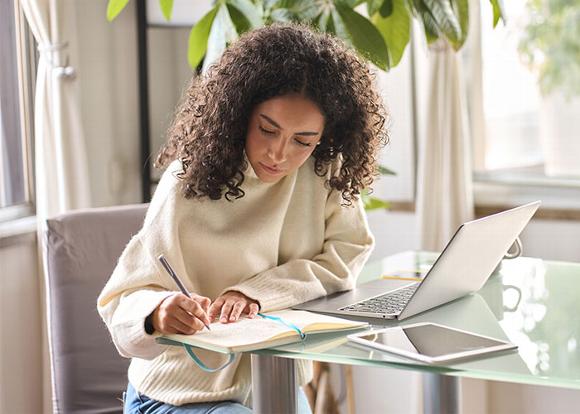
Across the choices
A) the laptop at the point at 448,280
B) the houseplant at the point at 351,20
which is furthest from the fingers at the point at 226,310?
the houseplant at the point at 351,20

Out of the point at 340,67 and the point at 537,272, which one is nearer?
the point at 340,67

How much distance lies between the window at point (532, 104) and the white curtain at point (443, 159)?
14cm

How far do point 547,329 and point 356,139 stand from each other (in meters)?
0.48

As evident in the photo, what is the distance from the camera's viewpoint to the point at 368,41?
2191mm

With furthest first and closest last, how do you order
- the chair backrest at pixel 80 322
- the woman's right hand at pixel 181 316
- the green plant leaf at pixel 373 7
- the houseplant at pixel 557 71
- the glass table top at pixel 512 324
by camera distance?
1. the houseplant at pixel 557 71
2. the green plant leaf at pixel 373 7
3. the chair backrest at pixel 80 322
4. the woman's right hand at pixel 181 316
5. the glass table top at pixel 512 324

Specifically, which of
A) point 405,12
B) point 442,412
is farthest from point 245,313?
point 405,12

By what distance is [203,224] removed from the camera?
1.67 metres

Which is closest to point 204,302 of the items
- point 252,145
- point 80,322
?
point 252,145

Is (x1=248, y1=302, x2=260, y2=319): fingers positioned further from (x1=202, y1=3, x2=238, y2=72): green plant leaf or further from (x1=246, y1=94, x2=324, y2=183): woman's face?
(x1=202, y1=3, x2=238, y2=72): green plant leaf

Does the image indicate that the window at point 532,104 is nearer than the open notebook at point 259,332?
No

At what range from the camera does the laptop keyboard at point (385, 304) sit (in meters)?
1.62

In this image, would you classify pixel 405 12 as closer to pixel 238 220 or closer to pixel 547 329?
pixel 238 220

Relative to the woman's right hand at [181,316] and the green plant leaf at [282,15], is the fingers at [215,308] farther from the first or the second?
the green plant leaf at [282,15]

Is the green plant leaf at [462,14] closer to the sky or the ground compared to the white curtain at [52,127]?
closer to the sky
